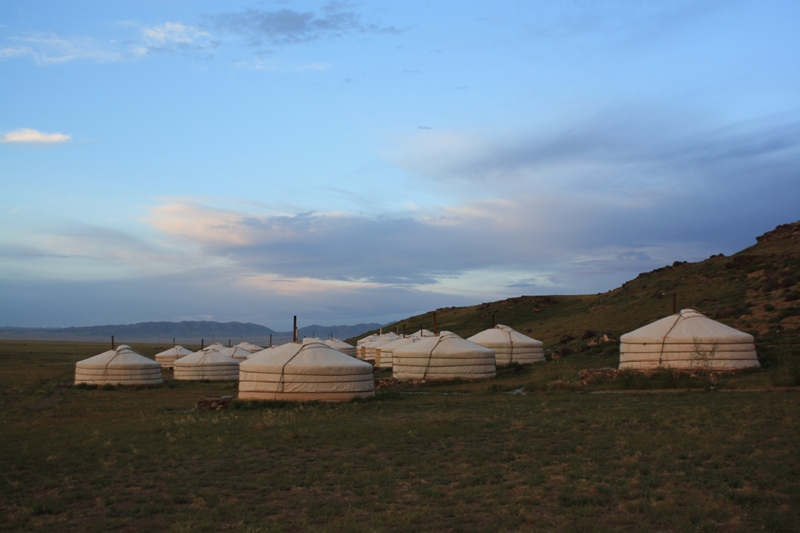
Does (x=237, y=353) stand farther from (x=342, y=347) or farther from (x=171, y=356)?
(x=342, y=347)

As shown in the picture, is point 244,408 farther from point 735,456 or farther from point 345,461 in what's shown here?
point 735,456

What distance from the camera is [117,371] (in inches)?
1096

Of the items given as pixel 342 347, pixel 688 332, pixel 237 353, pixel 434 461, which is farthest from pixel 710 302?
pixel 434 461

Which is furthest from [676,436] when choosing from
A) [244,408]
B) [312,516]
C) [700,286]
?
[700,286]

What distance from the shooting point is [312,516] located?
7.35 meters

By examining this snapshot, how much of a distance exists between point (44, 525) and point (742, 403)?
1145 cm

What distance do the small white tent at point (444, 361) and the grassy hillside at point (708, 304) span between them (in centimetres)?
441

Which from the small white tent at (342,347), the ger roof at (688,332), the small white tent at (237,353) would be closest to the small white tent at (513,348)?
the ger roof at (688,332)

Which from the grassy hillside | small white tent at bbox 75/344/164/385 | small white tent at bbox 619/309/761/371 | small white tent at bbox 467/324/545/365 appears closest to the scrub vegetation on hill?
small white tent at bbox 619/309/761/371

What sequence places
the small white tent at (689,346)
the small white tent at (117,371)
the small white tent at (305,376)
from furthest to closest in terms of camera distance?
the small white tent at (117,371) < the small white tent at (689,346) < the small white tent at (305,376)

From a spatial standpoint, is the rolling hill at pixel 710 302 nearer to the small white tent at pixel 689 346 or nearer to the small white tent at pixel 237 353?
the small white tent at pixel 689 346

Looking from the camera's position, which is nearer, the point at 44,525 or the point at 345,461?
the point at 44,525

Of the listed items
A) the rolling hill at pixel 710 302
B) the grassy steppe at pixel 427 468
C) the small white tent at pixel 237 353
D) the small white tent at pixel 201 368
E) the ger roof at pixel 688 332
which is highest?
the rolling hill at pixel 710 302

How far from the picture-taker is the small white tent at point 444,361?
A: 24.8 metres
